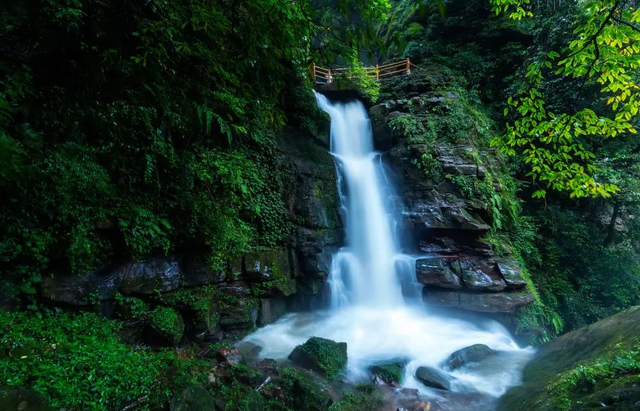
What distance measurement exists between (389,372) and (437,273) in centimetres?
367

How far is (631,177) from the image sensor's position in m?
9.48

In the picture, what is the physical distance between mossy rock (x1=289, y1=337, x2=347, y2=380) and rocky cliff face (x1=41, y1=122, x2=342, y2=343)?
1499 millimetres

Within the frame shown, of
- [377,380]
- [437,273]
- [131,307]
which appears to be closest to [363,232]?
[437,273]

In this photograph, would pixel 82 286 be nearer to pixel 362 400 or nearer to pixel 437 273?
pixel 362 400

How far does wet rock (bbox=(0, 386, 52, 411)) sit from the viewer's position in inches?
98.6

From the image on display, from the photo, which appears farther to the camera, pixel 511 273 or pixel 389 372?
pixel 511 273

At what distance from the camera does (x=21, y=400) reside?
102 inches

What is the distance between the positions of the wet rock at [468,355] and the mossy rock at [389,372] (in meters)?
1.22

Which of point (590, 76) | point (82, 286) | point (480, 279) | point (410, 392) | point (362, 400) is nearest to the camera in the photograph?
point (590, 76)

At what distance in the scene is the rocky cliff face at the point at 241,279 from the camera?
4793 millimetres

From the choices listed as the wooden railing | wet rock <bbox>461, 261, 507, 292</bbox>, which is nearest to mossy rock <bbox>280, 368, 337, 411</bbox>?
wet rock <bbox>461, 261, 507, 292</bbox>

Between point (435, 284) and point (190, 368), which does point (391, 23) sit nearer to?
point (435, 284)

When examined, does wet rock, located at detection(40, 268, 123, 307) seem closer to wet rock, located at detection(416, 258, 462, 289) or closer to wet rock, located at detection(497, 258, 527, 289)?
wet rock, located at detection(416, 258, 462, 289)

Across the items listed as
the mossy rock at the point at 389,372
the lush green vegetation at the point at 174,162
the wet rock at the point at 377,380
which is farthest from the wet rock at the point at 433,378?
the wet rock at the point at 377,380
